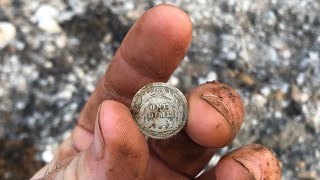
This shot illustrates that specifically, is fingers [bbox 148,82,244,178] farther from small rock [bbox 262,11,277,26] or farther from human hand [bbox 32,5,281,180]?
small rock [bbox 262,11,277,26]

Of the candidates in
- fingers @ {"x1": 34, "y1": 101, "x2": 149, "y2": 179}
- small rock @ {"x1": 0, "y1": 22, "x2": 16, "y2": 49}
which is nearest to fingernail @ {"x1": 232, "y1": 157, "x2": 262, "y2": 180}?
fingers @ {"x1": 34, "y1": 101, "x2": 149, "y2": 179}

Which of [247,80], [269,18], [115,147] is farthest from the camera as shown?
[269,18]

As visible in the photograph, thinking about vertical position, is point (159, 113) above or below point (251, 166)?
above

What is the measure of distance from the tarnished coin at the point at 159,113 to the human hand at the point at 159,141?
0.14ft

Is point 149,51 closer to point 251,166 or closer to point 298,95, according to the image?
point 251,166

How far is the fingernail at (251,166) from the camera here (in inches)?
73.8

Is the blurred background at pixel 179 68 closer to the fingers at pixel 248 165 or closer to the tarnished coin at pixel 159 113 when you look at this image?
the fingers at pixel 248 165

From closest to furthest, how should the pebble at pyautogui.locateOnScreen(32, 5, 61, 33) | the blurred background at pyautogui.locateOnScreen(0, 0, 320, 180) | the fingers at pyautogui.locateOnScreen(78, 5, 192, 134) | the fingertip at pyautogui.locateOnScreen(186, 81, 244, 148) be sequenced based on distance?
the fingertip at pyautogui.locateOnScreen(186, 81, 244, 148)
the fingers at pyautogui.locateOnScreen(78, 5, 192, 134)
the blurred background at pyautogui.locateOnScreen(0, 0, 320, 180)
the pebble at pyautogui.locateOnScreen(32, 5, 61, 33)

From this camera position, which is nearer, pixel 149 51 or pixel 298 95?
pixel 149 51

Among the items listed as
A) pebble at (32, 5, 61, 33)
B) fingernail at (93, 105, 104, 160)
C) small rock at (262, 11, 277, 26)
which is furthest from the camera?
small rock at (262, 11, 277, 26)

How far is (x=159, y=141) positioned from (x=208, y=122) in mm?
311

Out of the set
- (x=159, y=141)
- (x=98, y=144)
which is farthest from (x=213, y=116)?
(x=98, y=144)

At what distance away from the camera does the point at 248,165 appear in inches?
74.5

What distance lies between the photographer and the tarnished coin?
1.87m
